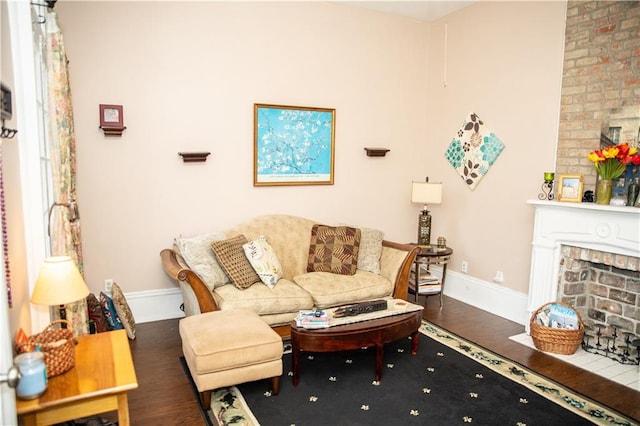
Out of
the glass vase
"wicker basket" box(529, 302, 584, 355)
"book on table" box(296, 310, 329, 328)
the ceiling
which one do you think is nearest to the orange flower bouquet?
the glass vase

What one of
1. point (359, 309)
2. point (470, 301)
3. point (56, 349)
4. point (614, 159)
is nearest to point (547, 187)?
point (614, 159)

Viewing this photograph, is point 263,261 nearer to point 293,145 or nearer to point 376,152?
point 293,145

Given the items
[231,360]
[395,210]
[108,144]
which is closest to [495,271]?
[395,210]

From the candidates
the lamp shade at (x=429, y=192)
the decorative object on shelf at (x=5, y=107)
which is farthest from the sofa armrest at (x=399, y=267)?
the decorative object on shelf at (x=5, y=107)

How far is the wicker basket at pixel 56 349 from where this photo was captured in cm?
187

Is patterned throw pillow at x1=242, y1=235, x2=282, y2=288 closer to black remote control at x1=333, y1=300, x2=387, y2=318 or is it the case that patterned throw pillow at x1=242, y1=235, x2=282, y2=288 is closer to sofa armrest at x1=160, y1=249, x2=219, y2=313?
sofa armrest at x1=160, y1=249, x2=219, y2=313

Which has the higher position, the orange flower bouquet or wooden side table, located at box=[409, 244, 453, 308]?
the orange flower bouquet

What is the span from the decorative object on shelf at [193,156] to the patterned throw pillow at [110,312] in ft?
4.57

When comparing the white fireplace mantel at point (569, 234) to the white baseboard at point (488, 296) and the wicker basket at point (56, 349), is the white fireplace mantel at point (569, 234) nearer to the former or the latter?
the white baseboard at point (488, 296)

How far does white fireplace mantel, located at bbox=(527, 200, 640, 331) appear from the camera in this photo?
3.20 metres

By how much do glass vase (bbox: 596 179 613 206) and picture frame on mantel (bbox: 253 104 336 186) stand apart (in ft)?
8.26

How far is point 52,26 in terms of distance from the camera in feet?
8.48

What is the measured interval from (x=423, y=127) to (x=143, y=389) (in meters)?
4.14

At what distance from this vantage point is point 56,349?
1881 mm
